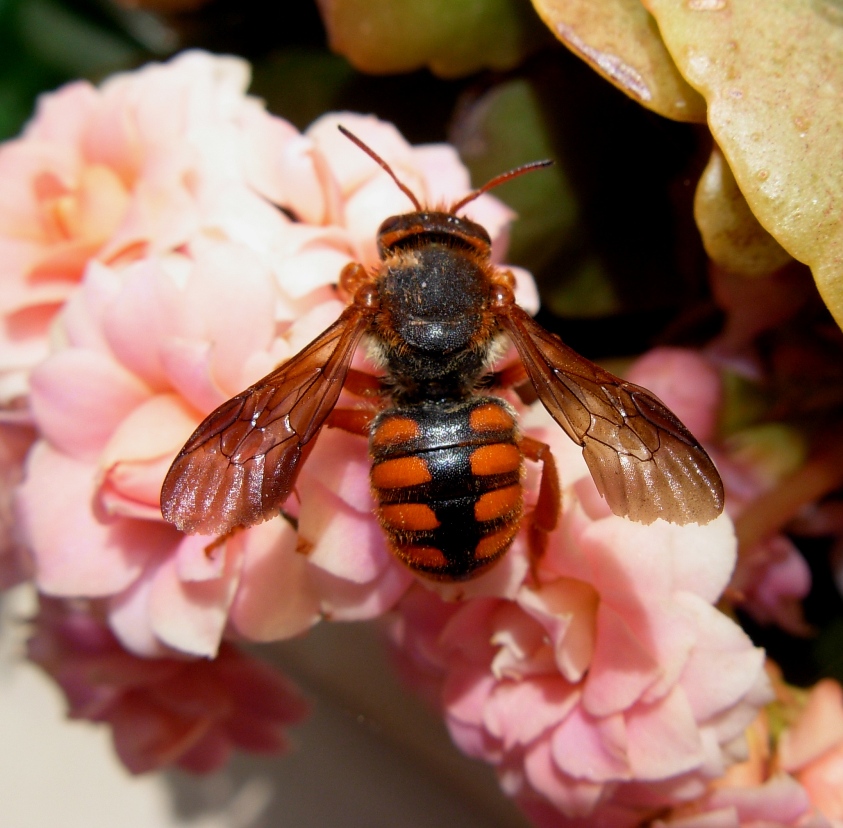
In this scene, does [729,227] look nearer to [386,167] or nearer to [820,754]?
[386,167]

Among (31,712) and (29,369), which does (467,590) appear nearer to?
(29,369)

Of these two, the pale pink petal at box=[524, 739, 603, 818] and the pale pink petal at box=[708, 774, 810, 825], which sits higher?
the pale pink petal at box=[708, 774, 810, 825]

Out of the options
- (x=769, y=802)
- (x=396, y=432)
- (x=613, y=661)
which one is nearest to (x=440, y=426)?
(x=396, y=432)

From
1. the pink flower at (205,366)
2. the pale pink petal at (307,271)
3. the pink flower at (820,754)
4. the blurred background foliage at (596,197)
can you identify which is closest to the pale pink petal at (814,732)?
the pink flower at (820,754)

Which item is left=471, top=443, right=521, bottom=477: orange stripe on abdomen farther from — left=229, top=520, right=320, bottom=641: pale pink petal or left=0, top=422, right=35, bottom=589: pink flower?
left=0, top=422, right=35, bottom=589: pink flower

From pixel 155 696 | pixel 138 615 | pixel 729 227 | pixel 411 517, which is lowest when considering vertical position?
pixel 155 696

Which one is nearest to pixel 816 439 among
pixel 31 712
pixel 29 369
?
pixel 29 369

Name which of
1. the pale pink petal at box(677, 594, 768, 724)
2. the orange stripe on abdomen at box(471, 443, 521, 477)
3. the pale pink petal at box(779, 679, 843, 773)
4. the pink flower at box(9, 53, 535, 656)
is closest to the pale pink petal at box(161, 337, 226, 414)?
the pink flower at box(9, 53, 535, 656)
